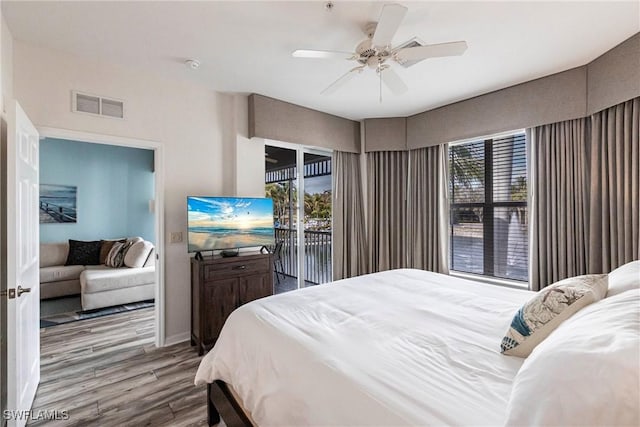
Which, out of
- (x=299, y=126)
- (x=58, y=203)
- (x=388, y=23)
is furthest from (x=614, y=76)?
(x=58, y=203)

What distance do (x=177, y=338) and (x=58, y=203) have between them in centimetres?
372

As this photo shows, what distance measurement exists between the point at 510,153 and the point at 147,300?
514cm

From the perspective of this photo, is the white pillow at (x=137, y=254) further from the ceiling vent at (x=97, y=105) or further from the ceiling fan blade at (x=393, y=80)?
the ceiling fan blade at (x=393, y=80)

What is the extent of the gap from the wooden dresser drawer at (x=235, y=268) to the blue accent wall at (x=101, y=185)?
3.63 metres

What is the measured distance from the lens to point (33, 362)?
222 cm

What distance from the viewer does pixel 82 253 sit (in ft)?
15.6

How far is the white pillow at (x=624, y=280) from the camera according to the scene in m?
1.28

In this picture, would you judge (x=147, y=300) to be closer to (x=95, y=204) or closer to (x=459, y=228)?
(x=95, y=204)

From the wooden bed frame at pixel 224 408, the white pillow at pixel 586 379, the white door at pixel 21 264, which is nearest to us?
the white pillow at pixel 586 379

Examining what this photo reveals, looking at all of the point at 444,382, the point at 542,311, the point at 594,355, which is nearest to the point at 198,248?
the point at 444,382

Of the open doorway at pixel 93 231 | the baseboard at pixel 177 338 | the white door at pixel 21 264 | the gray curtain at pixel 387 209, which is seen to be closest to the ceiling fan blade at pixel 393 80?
the gray curtain at pixel 387 209

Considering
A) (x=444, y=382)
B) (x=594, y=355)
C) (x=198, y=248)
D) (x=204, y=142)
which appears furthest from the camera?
(x=204, y=142)

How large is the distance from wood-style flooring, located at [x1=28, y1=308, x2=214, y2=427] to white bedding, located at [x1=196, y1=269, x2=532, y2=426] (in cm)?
62

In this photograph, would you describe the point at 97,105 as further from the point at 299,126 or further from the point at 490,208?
the point at 490,208
